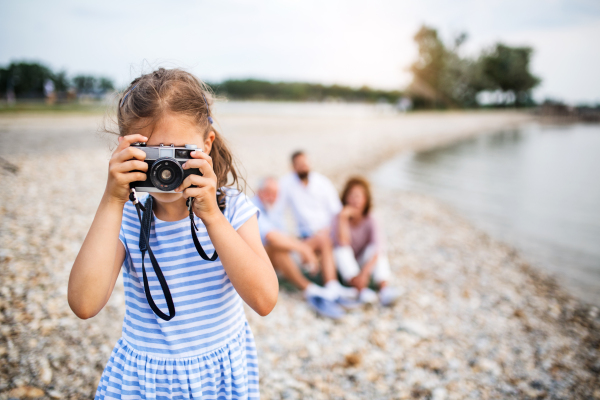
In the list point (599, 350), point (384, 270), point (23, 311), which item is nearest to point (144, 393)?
point (23, 311)

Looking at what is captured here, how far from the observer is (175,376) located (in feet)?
4.57

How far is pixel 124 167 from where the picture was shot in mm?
1140

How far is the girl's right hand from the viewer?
3.74 ft

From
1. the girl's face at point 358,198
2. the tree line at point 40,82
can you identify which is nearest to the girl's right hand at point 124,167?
the girl's face at point 358,198

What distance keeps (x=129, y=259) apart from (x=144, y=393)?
22.2 inches

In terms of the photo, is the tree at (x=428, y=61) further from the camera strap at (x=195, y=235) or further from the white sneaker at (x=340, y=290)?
the camera strap at (x=195, y=235)

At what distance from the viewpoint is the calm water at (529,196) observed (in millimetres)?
7227

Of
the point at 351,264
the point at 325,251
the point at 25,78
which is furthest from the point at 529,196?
the point at 25,78

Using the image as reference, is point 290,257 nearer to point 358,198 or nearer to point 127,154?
point 358,198

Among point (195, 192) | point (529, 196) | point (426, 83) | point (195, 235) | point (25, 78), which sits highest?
point (426, 83)

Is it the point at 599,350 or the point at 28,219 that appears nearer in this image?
the point at 599,350

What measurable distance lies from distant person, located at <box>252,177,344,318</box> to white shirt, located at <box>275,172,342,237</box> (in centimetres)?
44

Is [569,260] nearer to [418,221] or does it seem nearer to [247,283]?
[418,221]

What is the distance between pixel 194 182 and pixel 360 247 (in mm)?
4007
